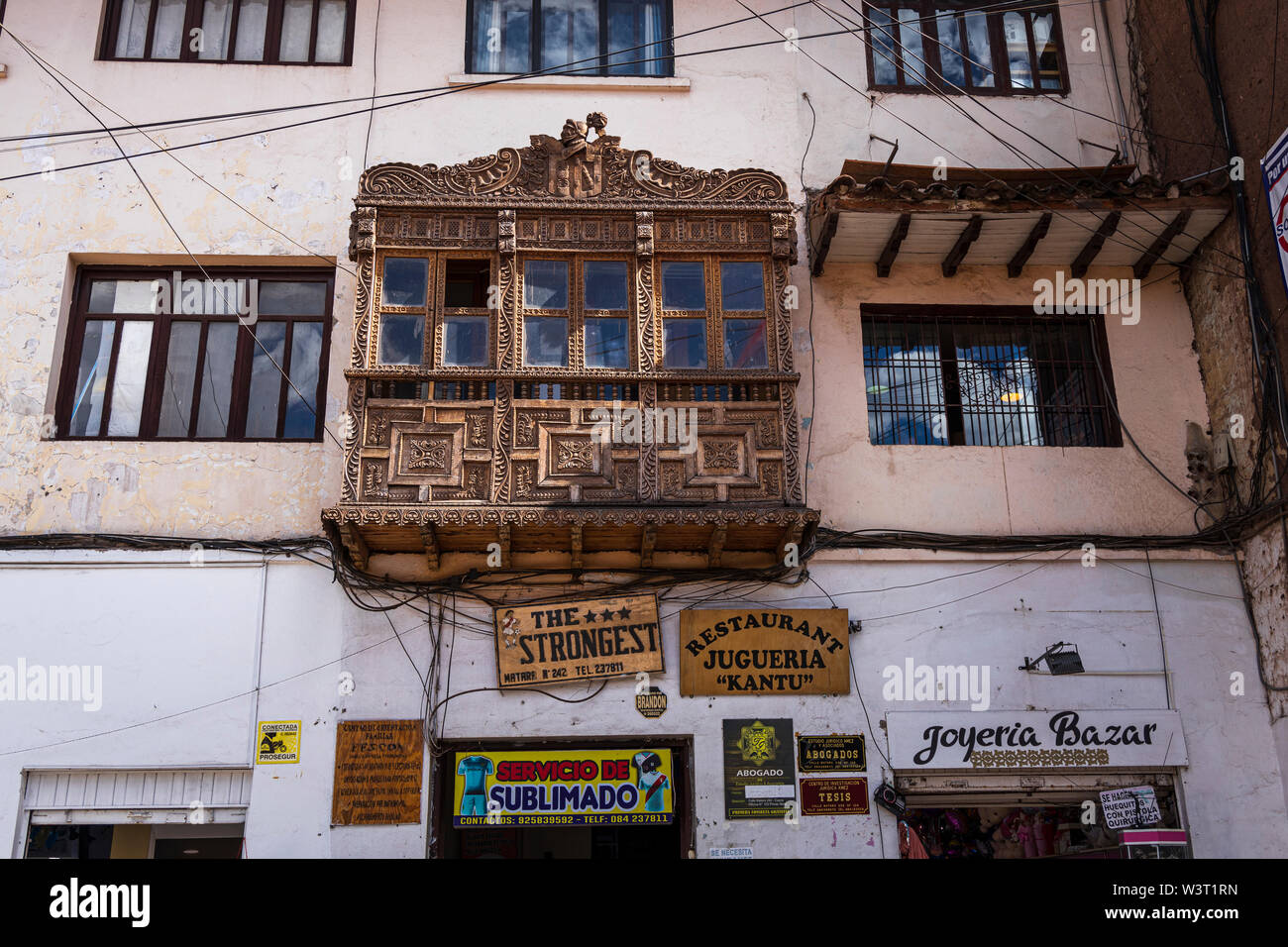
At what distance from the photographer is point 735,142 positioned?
11.3m

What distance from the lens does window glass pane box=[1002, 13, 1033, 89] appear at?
11.9 meters

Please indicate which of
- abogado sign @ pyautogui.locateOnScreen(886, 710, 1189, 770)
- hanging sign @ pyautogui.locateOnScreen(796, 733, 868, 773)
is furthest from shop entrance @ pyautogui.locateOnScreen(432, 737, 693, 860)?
abogado sign @ pyautogui.locateOnScreen(886, 710, 1189, 770)

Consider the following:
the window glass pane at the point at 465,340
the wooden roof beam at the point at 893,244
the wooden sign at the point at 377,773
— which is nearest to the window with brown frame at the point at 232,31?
the window glass pane at the point at 465,340

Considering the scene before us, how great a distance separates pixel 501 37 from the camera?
1180 cm

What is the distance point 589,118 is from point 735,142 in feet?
5.40

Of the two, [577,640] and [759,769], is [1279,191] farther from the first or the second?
[577,640]

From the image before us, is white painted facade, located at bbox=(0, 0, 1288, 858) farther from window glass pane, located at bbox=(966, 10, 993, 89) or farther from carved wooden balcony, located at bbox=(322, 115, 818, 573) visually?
carved wooden balcony, located at bbox=(322, 115, 818, 573)

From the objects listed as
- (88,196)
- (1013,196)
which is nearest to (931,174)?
(1013,196)

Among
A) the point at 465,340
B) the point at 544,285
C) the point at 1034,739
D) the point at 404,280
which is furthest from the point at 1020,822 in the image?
the point at 404,280

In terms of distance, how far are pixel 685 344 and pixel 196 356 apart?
4472 millimetres

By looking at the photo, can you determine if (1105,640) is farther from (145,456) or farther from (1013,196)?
(145,456)

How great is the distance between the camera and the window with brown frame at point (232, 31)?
37.8ft

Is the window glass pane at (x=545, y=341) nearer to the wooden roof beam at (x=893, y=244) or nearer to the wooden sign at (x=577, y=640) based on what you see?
the wooden sign at (x=577, y=640)

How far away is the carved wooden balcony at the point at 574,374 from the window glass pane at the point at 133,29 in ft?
11.1
